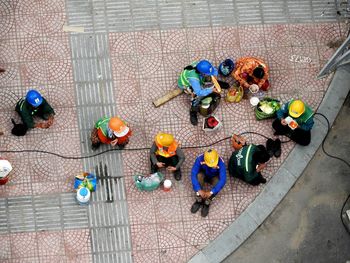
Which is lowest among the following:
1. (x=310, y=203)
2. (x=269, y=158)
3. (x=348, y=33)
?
(x=310, y=203)

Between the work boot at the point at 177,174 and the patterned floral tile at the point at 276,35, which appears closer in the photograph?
the work boot at the point at 177,174

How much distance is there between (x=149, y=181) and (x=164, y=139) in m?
1.09

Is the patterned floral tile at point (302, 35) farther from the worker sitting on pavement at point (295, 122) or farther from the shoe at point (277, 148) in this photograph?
the shoe at point (277, 148)

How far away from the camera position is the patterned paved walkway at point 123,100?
1348 cm

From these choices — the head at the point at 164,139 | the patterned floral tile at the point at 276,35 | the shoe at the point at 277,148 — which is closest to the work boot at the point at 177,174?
the head at the point at 164,139

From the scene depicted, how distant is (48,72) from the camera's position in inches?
556

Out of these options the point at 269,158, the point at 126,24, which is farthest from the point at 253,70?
the point at 126,24

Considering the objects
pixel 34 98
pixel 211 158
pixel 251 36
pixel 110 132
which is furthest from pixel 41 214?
pixel 251 36

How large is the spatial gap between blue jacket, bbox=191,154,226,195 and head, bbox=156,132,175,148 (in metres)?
0.81

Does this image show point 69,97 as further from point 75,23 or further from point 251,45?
point 251,45

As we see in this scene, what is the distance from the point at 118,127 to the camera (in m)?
12.9

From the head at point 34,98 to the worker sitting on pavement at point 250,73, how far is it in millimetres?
4127

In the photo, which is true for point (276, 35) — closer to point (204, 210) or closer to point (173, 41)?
point (173, 41)

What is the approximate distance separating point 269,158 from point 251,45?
2622 millimetres
